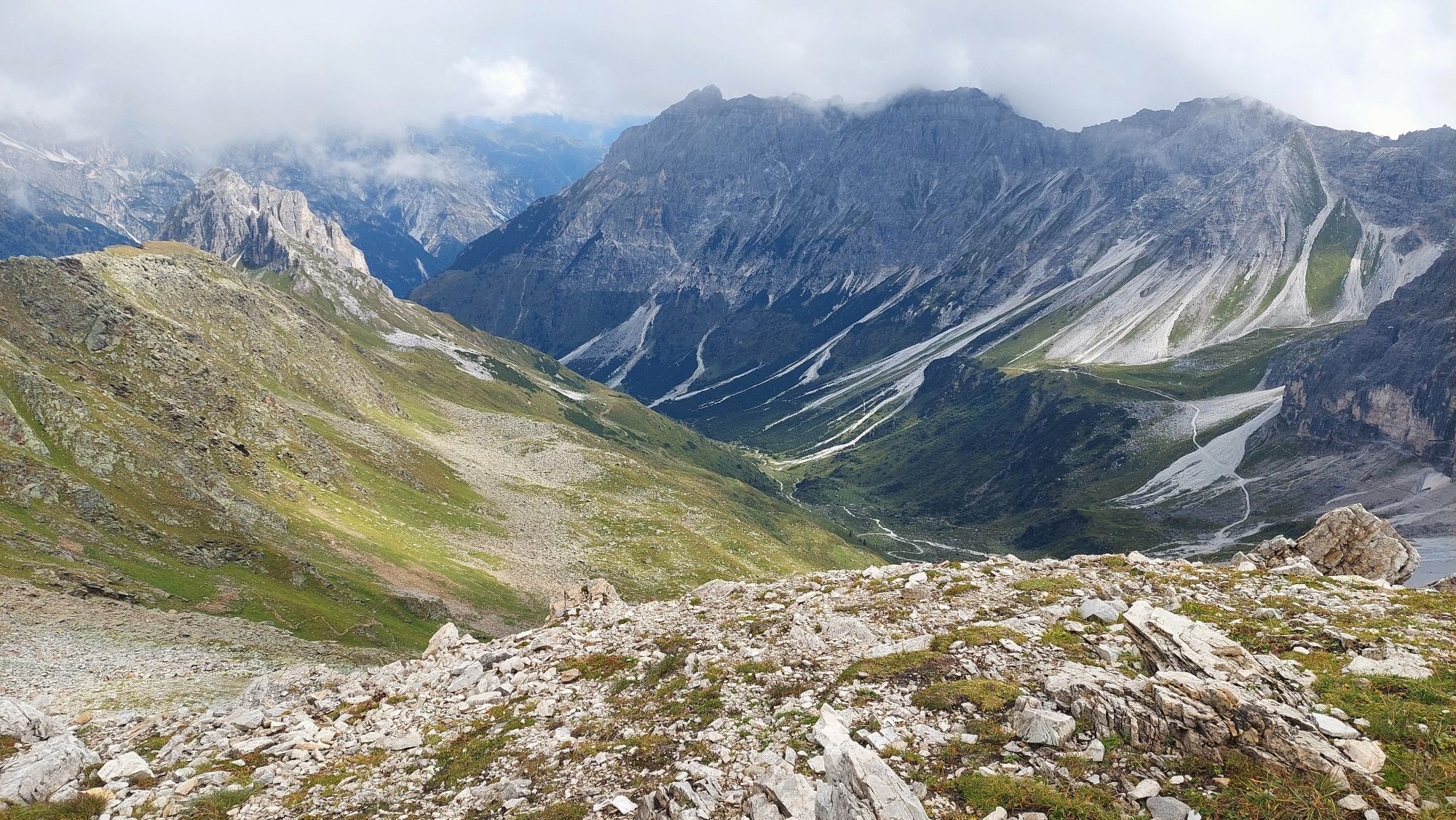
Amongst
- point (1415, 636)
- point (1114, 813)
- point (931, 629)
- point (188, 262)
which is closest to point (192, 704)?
point (931, 629)

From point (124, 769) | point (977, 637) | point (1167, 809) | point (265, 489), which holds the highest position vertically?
point (1167, 809)

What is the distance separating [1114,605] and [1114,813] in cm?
1360

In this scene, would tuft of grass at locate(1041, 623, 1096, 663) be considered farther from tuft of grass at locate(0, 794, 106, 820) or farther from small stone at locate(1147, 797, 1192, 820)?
tuft of grass at locate(0, 794, 106, 820)

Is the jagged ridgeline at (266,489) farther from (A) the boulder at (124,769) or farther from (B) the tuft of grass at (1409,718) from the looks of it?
(B) the tuft of grass at (1409,718)

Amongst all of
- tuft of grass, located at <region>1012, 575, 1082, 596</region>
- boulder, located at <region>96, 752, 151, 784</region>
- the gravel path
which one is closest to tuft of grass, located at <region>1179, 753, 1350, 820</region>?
tuft of grass, located at <region>1012, 575, 1082, 596</region>

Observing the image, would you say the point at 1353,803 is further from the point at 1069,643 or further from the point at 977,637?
the point at 977,637

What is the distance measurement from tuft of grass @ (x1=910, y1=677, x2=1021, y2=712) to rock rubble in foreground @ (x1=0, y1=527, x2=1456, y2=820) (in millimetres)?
97

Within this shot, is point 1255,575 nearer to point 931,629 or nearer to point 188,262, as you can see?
point 931,629

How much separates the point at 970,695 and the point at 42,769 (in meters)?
28.4

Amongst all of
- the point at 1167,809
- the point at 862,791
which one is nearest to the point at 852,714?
the point at 862,791

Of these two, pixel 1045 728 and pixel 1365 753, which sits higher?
pixel 1365 753

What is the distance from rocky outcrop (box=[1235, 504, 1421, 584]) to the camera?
3594 centimetres

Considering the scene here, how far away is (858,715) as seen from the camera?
19953 mm

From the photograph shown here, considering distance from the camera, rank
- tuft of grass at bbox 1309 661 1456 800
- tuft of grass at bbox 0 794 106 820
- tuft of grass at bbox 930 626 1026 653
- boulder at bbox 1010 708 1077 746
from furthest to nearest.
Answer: tuft of grass at bbox 930 626 1026 653
tuft of grass at bbox 0 794 106 820
boulder at bbox 1010 708 1077 746
tuft of grass at bbox 1309 661 1456 800
